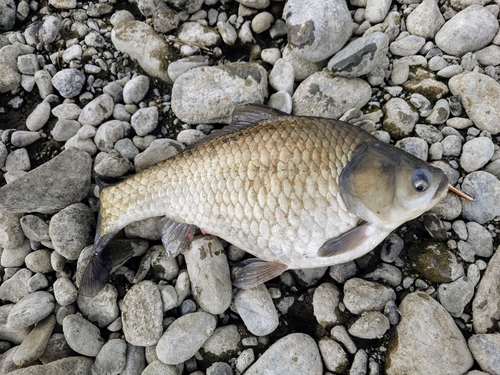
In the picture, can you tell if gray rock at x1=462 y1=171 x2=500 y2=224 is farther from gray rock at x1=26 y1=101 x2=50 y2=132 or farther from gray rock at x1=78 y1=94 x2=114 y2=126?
gray rock at x1=26 y1=101 x2=50 y2=132

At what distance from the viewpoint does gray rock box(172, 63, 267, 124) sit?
3109 mm

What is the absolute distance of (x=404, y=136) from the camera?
296 cm

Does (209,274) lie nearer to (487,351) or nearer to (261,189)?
(261,189)

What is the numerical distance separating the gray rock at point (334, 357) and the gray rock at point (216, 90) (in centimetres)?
191

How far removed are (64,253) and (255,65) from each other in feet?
7.03

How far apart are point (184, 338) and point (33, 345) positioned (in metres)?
1.09

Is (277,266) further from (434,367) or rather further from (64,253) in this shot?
(64,253)

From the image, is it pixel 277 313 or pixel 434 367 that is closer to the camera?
pixel 434 367

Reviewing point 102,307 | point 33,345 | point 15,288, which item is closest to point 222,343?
point 102,307

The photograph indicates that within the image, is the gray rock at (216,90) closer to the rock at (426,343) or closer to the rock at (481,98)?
the rock at (481,98)

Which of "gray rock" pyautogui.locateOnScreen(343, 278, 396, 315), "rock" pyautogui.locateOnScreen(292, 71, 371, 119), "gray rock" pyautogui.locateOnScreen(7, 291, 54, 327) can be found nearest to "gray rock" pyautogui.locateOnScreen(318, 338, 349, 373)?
"gray rock" pyautogui.locateOnScreen(343, 278, 396, 315)

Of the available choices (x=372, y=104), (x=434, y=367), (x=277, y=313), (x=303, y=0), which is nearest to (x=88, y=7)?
(x=303, y=0)

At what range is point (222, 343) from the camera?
2.68 metres

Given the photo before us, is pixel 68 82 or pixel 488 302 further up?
pixel 68 82
